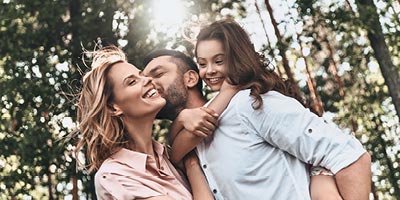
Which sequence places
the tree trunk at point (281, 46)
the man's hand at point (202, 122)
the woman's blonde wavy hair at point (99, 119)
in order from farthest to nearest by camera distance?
the tree trunk at point (281, 46) → the woman's blonde wavy hair at point (99, 119) → the man's hand at point (202, 122)

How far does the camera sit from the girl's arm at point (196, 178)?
3.34 meters

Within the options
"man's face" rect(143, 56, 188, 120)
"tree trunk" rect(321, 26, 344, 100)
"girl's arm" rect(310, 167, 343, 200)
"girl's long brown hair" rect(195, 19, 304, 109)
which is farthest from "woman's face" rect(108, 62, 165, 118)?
"tree trunk" rect(321, 26, 344, 100)

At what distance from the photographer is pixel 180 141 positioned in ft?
11.4

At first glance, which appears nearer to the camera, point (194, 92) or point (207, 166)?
point (207, 166)

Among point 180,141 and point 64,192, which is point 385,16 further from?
point 180,141

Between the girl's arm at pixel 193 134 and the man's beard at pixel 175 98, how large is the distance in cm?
19

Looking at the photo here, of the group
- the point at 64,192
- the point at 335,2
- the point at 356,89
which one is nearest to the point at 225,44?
the point at 335,2

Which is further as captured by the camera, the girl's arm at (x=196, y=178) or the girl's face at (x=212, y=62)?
the girl's face at (x=212, y=62)

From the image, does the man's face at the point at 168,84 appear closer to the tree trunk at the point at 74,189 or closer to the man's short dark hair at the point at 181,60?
the man's short dark hair at the point at 181,60

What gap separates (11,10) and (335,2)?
5.14 m

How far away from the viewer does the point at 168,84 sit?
3684 mm

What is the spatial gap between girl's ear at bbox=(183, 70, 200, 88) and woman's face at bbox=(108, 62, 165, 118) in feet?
0.90

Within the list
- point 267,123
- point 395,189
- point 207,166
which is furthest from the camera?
point 395,189

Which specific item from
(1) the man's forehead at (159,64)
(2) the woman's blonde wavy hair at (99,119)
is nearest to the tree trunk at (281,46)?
(1) the man's forehead at (159,64)
